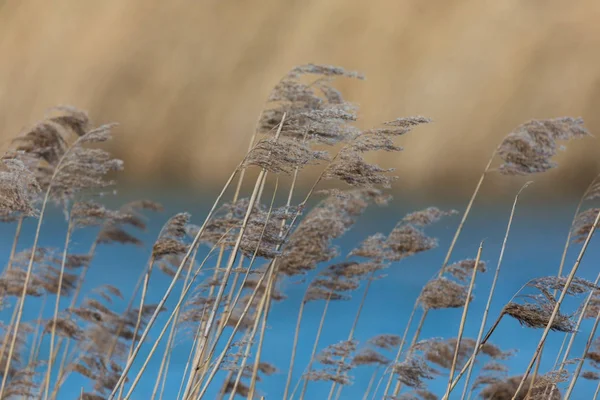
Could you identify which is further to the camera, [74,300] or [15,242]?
[74,300]

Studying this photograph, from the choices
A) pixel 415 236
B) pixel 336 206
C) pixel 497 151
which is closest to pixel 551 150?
pixel 497 151

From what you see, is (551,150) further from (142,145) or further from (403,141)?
(142,145)

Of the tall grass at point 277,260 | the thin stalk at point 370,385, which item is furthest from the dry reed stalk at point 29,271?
the thin stalk at point 370,385

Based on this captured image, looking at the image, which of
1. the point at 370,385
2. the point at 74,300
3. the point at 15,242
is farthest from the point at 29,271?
the point at 370,385

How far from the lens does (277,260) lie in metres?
3.40

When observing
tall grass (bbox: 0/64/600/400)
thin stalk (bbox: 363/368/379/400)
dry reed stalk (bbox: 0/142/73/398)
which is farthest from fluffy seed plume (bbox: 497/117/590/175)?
dry reed stalk (bbox: 0/142/73/398)

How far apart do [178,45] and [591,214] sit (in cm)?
491

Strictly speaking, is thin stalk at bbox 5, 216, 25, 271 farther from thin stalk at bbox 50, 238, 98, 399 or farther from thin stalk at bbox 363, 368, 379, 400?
thin stalk at bbox 363, 368, 379, 400

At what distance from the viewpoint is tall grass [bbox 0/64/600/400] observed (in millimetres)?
2271

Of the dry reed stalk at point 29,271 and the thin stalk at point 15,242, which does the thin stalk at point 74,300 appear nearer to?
the thin stalk at point 15,242

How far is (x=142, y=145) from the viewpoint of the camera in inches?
267

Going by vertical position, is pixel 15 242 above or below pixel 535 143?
below

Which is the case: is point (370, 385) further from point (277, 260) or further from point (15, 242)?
point (15, 242)

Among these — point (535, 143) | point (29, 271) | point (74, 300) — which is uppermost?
point (535, 143)
